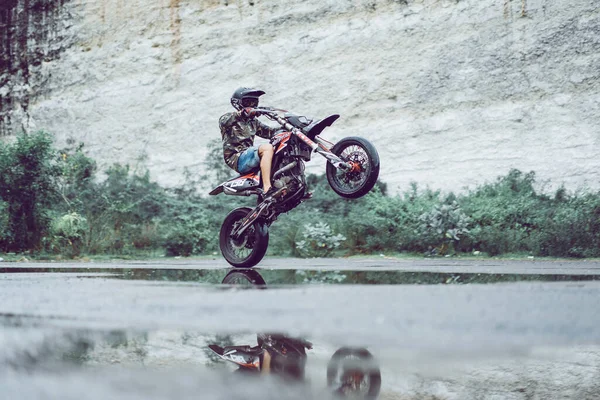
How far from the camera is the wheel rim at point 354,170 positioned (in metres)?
7.37

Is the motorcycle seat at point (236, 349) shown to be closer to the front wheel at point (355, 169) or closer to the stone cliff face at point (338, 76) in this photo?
the front wheel at point (355, 169)

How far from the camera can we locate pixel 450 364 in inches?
86.4

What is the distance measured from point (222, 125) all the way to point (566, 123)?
34.9 feet

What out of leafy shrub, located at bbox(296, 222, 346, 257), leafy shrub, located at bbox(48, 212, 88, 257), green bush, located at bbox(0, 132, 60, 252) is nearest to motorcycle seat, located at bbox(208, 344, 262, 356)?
leafy shrub, located at bbox(296, 222, 346, 257)

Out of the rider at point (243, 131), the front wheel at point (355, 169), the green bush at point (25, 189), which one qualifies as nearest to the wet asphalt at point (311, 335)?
the front wheel at point (355, 169)

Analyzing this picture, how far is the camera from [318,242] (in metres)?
12.3

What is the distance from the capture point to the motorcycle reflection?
196 centimetres

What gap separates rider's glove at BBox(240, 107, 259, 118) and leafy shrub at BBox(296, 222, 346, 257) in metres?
4.54

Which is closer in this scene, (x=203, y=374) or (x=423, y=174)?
(x=203, y=374)

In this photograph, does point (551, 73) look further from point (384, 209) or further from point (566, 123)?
point (384, 209)

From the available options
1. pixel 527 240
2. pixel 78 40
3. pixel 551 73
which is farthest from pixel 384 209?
pixel 78 40

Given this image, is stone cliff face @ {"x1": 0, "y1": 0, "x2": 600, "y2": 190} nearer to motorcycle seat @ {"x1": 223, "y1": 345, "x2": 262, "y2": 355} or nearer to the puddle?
the puddle

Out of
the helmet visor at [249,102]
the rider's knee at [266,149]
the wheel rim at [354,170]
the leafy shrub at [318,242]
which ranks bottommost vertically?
the leafy shrub at [318,242]

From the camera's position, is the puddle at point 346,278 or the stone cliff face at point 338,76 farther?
the stone cliff face at point 338,76
